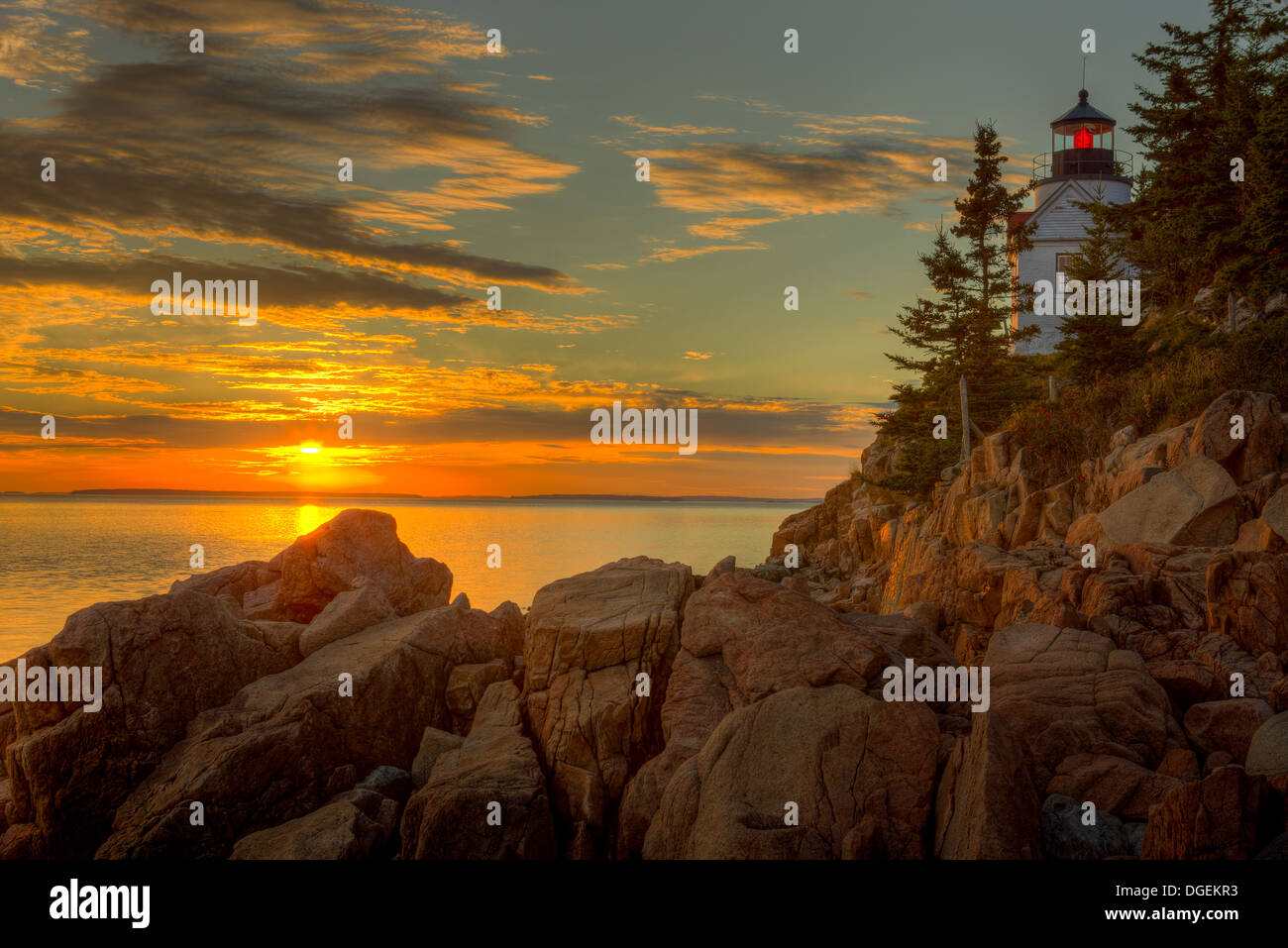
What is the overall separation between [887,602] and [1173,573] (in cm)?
1041

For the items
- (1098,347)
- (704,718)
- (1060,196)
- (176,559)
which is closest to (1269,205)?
(1098,347)

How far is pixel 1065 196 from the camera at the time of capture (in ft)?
219

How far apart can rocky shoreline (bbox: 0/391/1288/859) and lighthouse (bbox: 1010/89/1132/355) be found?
4542 centimetres

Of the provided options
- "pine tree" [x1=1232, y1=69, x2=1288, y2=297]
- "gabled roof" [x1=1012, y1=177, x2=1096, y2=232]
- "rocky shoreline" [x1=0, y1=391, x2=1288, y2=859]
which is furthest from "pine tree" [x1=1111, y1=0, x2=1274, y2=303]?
A: "rocky shoreline" [x1=0, y1=391, x2=1288, y2=859]

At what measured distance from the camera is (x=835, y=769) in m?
13.3

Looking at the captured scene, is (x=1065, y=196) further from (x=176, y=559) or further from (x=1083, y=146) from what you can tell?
(x=176, y=559)

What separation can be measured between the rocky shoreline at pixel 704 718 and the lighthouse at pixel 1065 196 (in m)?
45.4

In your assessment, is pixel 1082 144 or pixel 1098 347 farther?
pixel 1082 144

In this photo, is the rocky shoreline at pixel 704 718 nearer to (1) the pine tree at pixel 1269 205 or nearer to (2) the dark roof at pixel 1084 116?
(1) the pine tree at pixel 1269 205

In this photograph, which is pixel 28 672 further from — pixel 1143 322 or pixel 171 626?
pixel 1143 322

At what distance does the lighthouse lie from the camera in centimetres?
6419

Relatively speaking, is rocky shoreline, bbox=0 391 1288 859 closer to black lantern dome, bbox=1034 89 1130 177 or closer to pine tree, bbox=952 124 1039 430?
pine tree, bbox=952 124 1039 430

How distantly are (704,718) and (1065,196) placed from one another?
207 ft
